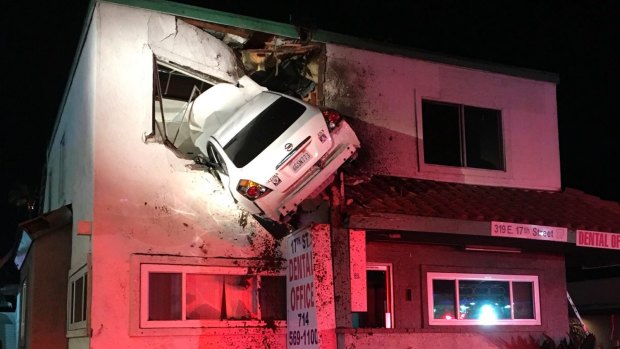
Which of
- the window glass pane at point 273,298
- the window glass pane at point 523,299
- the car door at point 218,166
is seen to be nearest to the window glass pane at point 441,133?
the window glass pane at point 523,299

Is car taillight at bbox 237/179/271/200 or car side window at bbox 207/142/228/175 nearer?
car taillight at bbox 237/179/271/200

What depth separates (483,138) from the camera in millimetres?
12531

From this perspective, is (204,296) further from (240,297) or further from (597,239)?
(597,239)

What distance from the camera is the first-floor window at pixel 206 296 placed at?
9.30 m

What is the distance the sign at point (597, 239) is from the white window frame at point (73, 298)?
6894 mm

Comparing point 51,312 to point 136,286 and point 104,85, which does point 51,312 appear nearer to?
point 136,286

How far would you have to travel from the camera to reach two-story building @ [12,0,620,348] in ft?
30.3

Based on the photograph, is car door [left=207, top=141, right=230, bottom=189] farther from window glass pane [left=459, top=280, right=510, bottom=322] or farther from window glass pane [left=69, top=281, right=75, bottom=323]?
window glass pane [left=459, top=280, right=510, bottom=322]

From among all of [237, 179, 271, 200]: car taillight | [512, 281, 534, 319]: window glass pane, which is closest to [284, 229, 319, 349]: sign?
[237, 179, 271, 200]: car taillight

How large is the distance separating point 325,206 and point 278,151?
3.39 feet

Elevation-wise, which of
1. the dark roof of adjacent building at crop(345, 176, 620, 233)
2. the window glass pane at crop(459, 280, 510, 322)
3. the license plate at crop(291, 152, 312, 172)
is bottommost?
the window glass pane at crop(459, 280, 510, 322)

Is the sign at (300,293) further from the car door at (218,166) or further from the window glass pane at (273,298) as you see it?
the car door at (218,166)

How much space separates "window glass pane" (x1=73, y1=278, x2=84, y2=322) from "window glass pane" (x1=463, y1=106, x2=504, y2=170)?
669 cm

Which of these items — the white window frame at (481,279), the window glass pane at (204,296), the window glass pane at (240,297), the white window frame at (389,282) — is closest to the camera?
the window glass pane at (204,296)
